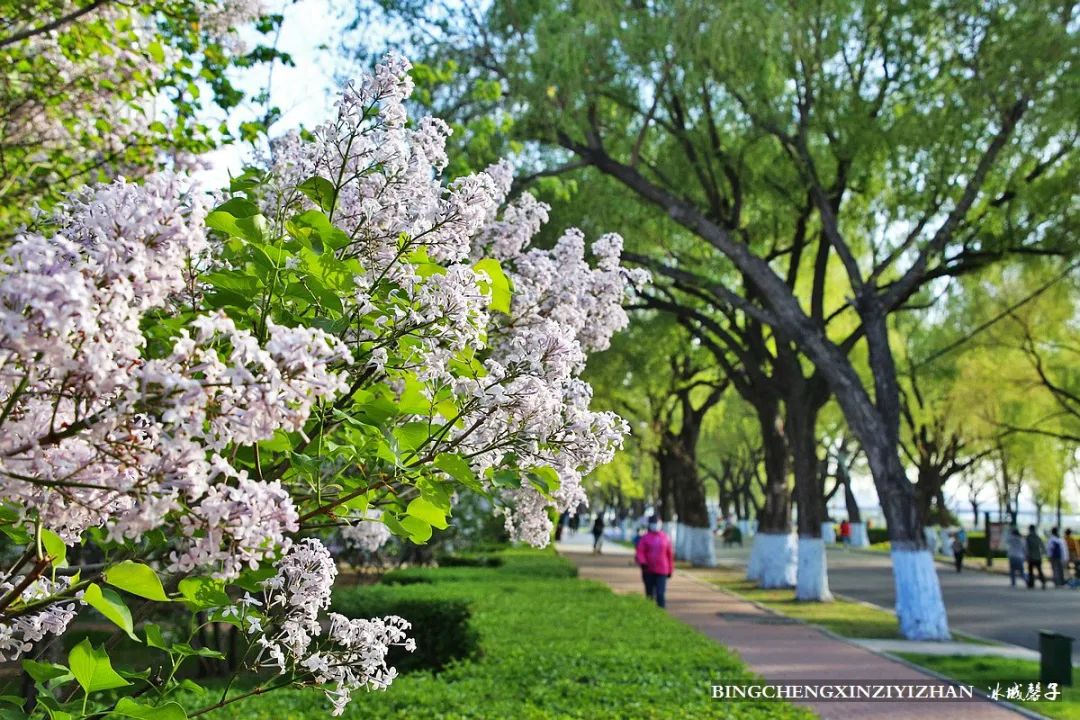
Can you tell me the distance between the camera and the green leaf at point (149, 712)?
2268 mm

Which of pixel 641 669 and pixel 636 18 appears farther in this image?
pixel 636 18

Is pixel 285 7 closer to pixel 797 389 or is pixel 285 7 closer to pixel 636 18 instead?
pixel 636 18

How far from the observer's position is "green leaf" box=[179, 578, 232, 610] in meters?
2.40

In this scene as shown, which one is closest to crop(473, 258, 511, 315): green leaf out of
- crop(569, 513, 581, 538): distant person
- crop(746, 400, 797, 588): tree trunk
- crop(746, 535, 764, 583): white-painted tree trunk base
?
crop(746, 400, 797, 588): tree trunk

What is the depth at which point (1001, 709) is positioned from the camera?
989cm

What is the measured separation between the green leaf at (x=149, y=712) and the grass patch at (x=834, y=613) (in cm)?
1479

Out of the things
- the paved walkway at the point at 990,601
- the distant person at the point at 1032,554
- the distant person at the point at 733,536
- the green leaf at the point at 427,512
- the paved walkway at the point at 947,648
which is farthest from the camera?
the distant person at the point at 733,536

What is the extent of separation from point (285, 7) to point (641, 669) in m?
6.45

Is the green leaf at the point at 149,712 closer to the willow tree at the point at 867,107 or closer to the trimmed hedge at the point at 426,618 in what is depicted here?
the trimmed hedge at the point at 426,618

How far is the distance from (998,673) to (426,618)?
7018mm

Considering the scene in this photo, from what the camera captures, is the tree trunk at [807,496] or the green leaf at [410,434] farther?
the tree trunk at [807,496]

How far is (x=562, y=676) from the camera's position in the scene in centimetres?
809

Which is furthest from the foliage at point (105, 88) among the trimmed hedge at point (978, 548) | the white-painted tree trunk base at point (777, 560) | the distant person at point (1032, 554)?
the trimmed hedge at point (978, 548)

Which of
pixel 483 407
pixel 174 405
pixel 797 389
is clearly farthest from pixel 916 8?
pixel 174 405
